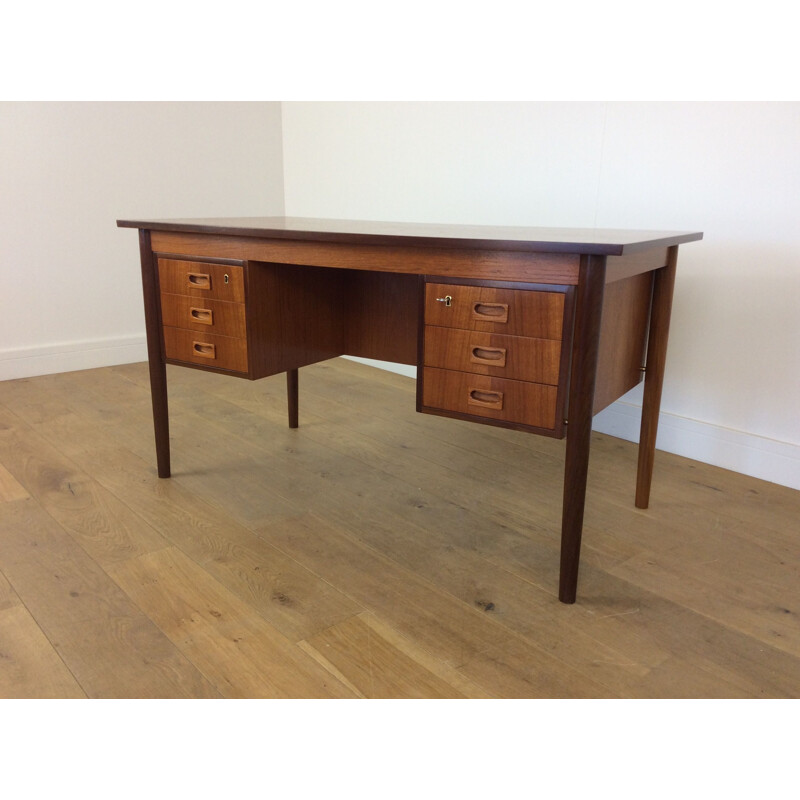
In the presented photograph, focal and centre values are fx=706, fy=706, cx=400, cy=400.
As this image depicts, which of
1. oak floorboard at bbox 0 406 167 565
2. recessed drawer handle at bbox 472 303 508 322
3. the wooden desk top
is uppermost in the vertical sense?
the wooden desk top

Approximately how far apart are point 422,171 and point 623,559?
1899mm

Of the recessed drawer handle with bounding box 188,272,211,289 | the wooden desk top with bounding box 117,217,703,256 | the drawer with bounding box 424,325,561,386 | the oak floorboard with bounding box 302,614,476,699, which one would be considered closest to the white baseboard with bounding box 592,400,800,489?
the wooden desk top with bounding box 117,217,703,256

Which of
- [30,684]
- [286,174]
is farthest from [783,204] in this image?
[286,174]

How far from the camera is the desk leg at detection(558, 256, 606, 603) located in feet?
4.32

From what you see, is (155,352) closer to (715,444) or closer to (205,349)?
(205,349)

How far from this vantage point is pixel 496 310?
1.43 m

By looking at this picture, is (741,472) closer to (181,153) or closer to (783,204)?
(783,204)

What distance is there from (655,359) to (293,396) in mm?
1211

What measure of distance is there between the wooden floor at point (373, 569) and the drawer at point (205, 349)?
1.22ft

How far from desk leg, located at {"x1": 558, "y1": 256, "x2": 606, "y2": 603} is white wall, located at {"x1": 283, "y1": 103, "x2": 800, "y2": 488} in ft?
3.20

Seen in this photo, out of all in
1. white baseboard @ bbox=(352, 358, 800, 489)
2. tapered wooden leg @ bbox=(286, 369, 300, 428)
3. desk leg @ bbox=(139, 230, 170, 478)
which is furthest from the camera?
tapered wooden leg @ bbox=(286, 369, 300, 428)

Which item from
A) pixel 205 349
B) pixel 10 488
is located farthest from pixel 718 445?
pixel 10 488

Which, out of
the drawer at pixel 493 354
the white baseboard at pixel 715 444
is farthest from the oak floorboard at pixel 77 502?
the white baseboard at pixel 715 444

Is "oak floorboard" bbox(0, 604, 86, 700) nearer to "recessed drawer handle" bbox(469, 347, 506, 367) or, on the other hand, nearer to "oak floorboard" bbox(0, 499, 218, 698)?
"oak floorboard" bbox(0, 499, 218, 698)
